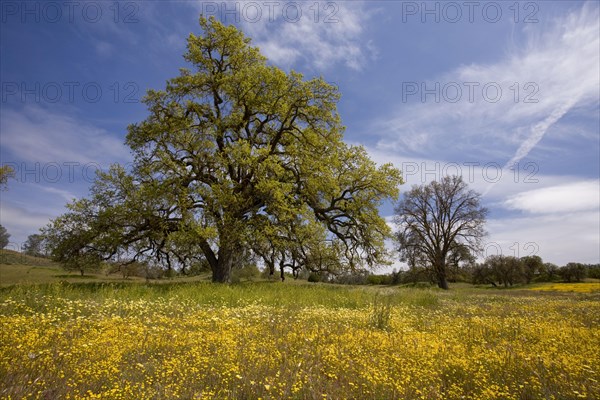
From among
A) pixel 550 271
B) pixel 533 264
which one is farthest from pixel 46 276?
pixel 550 271

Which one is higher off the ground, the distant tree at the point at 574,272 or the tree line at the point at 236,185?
the tree line at the point at 236,185

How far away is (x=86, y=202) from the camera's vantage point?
16.9 m

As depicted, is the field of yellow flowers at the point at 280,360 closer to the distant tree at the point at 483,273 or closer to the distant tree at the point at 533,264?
the distant tree at the point at 483,273

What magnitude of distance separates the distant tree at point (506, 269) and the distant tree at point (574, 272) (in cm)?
770

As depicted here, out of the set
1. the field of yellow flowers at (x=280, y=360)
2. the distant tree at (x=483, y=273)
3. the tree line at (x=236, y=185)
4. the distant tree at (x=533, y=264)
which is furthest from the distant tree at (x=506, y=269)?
the field of yellow flowers at (x=280, y=360)

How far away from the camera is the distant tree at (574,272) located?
54625 millimetres

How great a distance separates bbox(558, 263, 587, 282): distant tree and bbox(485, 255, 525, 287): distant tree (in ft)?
25.3

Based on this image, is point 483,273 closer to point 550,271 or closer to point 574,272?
point 574,272

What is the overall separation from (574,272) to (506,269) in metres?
11.1

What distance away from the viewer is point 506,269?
55969mm

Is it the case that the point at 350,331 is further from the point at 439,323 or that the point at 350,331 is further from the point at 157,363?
the point at 157,363

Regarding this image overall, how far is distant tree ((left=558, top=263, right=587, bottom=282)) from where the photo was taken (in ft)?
179

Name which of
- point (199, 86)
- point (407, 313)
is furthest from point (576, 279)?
point (199, 86)

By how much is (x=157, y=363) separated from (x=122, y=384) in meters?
0.69
